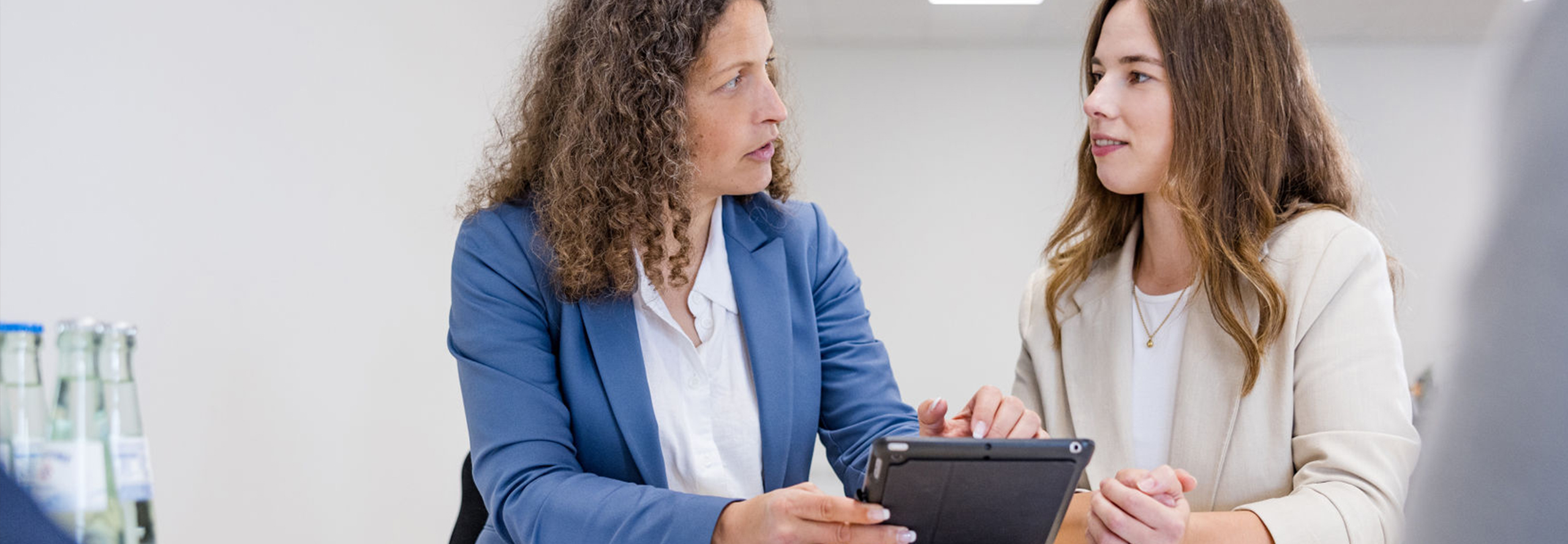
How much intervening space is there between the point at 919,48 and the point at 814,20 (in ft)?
3.25

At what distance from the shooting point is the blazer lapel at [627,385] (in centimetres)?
142

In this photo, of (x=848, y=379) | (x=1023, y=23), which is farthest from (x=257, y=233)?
(x=1023, y=23)

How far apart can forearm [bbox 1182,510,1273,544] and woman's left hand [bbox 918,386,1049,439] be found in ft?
0.67

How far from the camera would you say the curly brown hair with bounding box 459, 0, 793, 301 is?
149cm

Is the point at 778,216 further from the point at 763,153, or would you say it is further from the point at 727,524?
the point at 727,524

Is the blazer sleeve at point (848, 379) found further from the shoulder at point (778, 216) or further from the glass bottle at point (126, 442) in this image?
the glass bottle at point (126, 442)

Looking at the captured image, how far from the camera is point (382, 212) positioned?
2617 mm

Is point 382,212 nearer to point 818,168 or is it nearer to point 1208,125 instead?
point 1208,125

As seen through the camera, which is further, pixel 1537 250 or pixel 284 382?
pixel 284 382

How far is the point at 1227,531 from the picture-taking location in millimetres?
1242

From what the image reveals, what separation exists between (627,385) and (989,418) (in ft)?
1.56

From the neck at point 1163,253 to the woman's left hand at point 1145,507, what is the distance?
0.45m

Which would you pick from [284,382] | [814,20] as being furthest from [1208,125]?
[814,20]

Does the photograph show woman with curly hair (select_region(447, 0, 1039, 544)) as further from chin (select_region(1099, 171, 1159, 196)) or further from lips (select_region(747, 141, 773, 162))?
chin (select_region(1099, 171, 1159, 196))
